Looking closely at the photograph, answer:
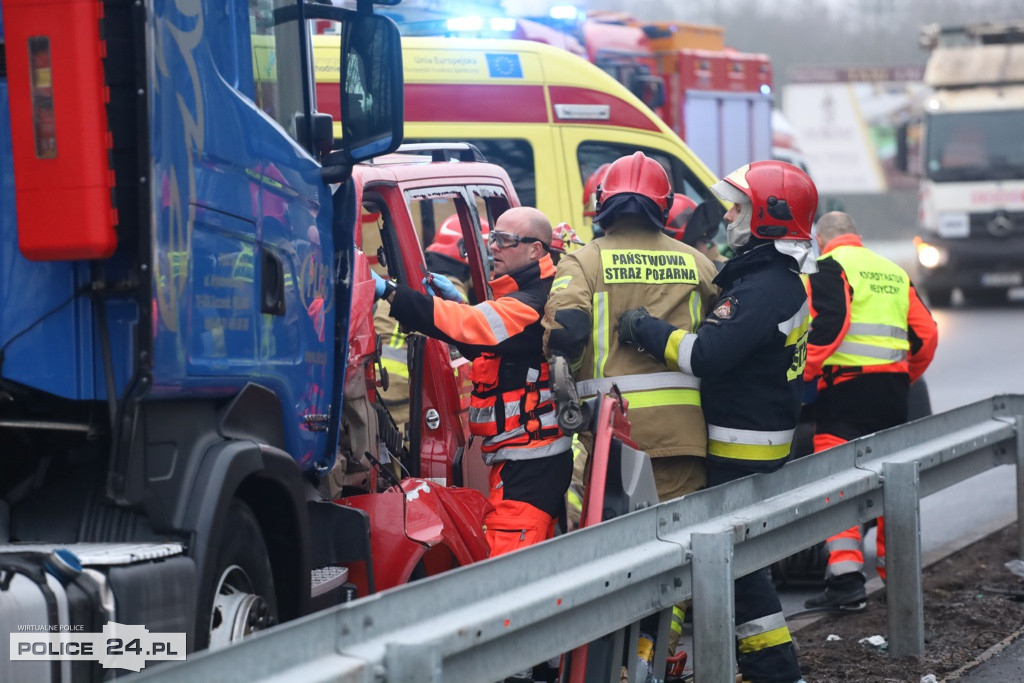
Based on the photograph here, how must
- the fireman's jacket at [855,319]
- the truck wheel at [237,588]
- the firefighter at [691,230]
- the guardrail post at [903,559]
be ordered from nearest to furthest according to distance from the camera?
the truck wheel at [237,588] < the guardrail post at [903,559] < the fireman's jacket at [855,319] < the firefighter at [691,230]

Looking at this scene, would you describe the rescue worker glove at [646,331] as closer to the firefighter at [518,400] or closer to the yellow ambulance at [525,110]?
the firefighter at [518,400]

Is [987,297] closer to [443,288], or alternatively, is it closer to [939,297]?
[939,297]

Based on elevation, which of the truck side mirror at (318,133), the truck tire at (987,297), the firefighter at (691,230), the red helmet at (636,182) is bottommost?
the truck tire at (987,297)

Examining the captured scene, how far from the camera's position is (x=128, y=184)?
341 cm

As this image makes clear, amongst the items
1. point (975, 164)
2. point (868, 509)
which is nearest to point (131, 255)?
point (868, 509)

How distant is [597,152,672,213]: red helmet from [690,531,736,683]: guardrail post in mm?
1282

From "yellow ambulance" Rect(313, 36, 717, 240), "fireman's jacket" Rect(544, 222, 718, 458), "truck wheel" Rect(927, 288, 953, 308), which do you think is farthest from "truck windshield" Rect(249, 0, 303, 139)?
"truck wheel" Rect(927, 288, 953, 308)

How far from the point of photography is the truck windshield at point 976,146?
20.9 meters

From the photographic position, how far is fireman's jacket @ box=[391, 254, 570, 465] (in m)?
5.06

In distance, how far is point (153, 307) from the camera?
340cm

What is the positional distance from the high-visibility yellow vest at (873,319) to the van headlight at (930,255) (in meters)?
15.0

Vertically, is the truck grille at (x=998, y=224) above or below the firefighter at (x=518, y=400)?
below

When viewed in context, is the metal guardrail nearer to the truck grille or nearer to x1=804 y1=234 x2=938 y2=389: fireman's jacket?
x1=804 y1=234 x2=938 y2=389: fireman's jacket

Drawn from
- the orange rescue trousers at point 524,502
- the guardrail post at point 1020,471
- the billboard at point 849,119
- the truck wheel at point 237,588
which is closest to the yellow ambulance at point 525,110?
the guardrail post at point 1020,471
